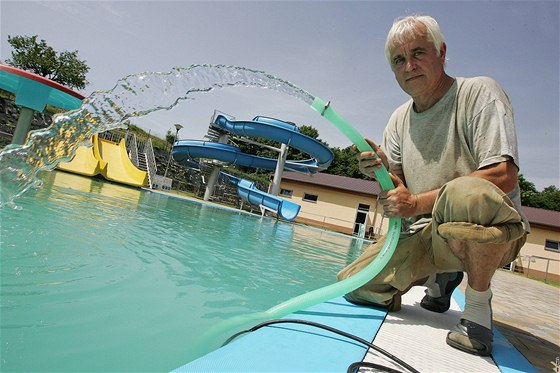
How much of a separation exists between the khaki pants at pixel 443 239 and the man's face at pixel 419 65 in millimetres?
673

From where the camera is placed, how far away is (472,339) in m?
1.49

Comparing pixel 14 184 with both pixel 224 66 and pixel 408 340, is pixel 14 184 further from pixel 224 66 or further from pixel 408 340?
pixel 408 340

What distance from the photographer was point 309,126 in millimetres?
45438

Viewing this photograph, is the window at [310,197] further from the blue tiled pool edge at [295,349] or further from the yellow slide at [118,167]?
the blue tiled pool edge at [295,349]

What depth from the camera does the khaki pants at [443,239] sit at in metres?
1.40

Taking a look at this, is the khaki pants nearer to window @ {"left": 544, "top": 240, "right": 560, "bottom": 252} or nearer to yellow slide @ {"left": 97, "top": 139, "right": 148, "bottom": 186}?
yellow slide @ {"left": 97, "top": 139, "right": 148, "bottom": 186}

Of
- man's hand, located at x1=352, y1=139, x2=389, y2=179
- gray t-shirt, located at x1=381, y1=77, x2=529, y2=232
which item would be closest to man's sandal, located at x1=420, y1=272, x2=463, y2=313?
gray t-shirt, located at x1=381, y1=77, x2=529, y2=232

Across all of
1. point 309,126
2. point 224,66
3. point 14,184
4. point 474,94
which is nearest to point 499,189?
point 474,94

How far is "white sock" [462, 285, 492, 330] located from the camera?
1.54 meters

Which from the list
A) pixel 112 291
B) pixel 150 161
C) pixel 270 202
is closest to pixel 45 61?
pixel 150 161

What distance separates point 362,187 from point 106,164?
1675 centimetres

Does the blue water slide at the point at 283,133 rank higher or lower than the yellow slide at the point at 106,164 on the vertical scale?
higher

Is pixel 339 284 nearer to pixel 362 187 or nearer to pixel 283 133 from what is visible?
pixel 283 133

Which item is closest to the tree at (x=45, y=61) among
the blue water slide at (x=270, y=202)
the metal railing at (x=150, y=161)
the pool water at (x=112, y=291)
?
the metal railing at (x=150, y=161)
